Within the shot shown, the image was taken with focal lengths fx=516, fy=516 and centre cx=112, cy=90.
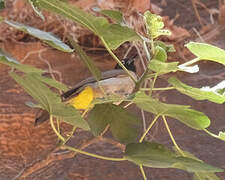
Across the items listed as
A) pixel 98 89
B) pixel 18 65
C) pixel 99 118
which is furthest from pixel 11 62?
pixel 98 89

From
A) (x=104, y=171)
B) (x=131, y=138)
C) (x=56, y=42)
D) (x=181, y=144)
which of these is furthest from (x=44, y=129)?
(x=56, y=42)

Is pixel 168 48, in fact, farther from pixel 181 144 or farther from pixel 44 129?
pixel 44 129

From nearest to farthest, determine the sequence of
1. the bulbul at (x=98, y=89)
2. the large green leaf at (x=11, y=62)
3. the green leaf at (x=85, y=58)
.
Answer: the large green leaf at (x=11, y=62)
the green leaf at (x=85, y=58)
the bulbul at (x=98, y=89)

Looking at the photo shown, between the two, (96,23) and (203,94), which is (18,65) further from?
(203,94)

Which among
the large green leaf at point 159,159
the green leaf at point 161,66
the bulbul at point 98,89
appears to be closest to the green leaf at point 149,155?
the large green leaf at point 159,159

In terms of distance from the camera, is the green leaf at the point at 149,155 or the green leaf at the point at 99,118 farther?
the green leaf at the point at 99,118

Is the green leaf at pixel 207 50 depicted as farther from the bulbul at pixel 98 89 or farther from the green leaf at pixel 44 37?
the bulbul at pixel 98 89
